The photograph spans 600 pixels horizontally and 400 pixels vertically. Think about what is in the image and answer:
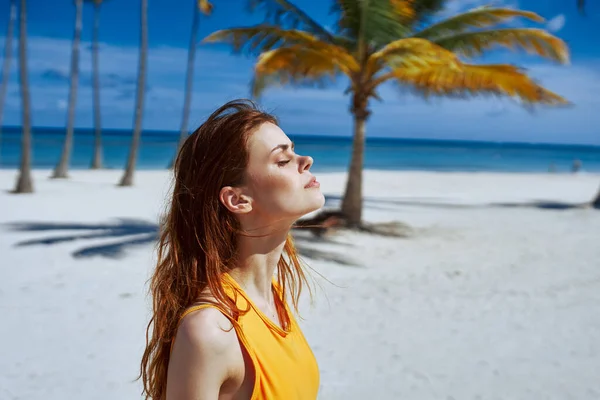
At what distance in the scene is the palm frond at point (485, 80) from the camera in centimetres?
979

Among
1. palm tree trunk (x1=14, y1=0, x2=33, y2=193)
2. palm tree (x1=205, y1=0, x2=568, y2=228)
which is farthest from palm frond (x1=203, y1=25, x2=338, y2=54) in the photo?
palm tree trunk (x1=14, y1=0, x2=33, y2=193)

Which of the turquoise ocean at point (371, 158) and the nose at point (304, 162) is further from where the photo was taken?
the turquoise ocean at point (371, 158)

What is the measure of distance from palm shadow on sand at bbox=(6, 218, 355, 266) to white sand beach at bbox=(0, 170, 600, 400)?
36 millimetres

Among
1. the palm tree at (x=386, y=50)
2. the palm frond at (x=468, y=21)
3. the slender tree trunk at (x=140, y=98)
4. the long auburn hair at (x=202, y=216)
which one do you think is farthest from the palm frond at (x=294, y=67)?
the slender tree trunk at (x=140, y=98)

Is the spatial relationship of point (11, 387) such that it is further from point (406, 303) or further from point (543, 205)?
point (543, 205)

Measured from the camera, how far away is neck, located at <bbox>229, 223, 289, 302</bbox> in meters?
1.53

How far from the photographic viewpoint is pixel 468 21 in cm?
1055

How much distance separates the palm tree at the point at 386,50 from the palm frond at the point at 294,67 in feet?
0.06

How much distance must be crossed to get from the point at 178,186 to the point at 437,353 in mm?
4059

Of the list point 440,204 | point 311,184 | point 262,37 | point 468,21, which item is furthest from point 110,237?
point 440,204

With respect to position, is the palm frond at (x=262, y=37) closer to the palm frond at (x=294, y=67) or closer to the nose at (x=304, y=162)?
the palm frond at (x=294, y=67)

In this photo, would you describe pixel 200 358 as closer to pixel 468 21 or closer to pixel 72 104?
pixel 468 21

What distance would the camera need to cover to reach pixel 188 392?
124cm

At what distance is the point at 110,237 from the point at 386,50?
216 inches
